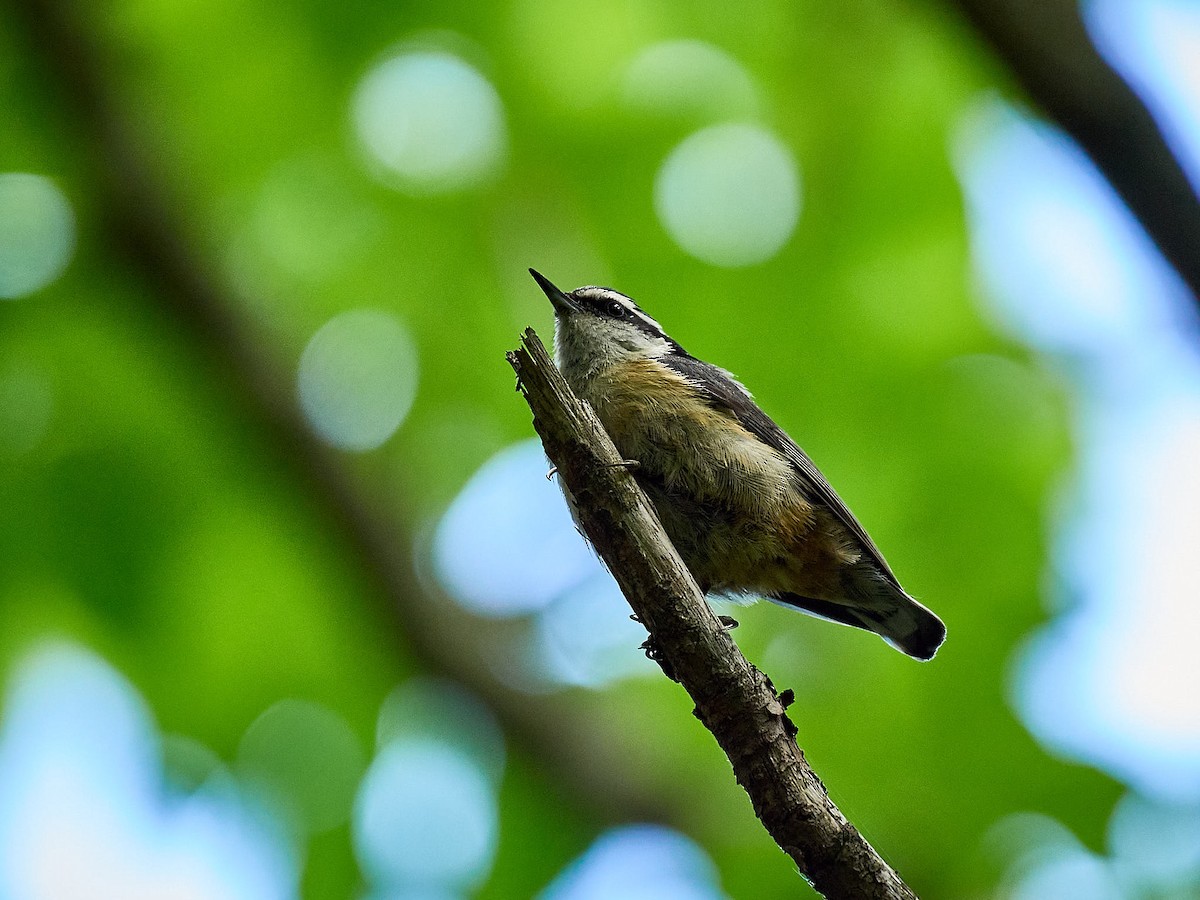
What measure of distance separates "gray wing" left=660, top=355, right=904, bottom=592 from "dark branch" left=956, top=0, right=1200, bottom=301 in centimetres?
324

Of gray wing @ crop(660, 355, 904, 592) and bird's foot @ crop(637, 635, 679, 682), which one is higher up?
gray wing @ crop(660, 355, 904, 592)

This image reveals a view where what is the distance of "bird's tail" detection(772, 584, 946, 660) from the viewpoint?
5.78 meters

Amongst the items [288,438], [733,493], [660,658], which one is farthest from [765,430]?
[288,438]

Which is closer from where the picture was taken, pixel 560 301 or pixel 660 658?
pixel 660 658

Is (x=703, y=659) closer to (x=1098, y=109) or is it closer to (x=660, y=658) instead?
(x=660, y=658)

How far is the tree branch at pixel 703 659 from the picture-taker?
3426mm

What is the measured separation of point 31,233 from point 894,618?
539cm

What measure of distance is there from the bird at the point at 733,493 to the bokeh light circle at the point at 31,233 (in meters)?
3.00

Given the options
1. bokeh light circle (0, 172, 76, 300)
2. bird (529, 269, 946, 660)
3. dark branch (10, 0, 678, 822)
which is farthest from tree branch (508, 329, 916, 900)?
bokeh light circle (0, 172, 76, 300)

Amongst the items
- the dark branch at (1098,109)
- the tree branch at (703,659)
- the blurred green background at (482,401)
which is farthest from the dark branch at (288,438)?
the dark branch at (1098,109)

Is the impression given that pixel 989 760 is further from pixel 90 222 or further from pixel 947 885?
pixel 90 222

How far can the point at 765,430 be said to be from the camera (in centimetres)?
579

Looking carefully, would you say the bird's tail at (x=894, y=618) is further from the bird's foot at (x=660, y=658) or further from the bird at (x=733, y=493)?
the bird's foot at (x=660, y=658)

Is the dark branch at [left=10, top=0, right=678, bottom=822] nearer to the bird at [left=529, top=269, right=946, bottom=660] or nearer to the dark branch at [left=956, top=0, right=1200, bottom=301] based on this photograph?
the bird at [left=529, top=269, right=946, bottom=660]
